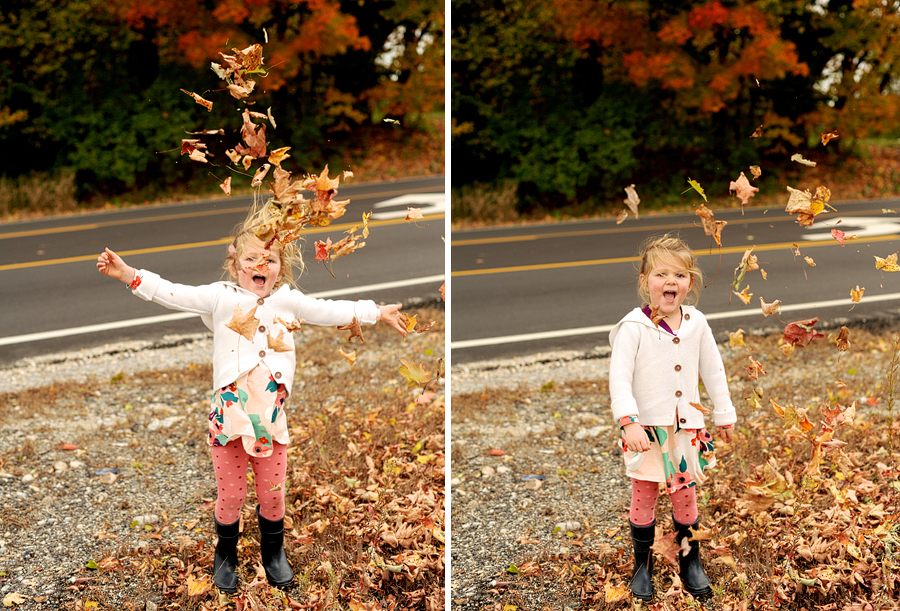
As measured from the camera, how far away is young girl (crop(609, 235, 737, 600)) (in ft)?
9.26

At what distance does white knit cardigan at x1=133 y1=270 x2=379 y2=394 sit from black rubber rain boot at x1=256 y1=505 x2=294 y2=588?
0.68 metres

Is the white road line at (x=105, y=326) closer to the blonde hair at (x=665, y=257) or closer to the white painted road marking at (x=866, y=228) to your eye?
the blonde hair at (x=665, y=257)

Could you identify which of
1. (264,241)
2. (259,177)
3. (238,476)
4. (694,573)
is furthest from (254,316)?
(694,573)

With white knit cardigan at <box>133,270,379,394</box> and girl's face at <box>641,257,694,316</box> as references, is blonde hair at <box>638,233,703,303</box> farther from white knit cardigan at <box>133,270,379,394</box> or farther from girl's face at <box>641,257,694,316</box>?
white knit cardigan at <box>133,270,379,394</box>

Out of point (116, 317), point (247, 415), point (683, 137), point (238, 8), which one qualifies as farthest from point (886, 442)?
point (238, 8)

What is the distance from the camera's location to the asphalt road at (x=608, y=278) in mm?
7148

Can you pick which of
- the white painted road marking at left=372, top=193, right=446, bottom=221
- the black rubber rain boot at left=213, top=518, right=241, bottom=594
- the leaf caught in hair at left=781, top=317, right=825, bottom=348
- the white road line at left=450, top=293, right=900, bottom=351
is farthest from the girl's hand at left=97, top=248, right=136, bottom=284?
the white painted road marking at left=372, top=193, right=446, bottom=221

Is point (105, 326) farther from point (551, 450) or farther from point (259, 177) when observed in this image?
point (259, 177)

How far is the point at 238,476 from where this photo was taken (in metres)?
3.03

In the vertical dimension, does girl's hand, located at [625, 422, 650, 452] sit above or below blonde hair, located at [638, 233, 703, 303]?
below

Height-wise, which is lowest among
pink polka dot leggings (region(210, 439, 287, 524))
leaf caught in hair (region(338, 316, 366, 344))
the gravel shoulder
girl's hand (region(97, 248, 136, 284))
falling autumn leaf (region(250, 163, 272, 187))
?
the gravel shoulder

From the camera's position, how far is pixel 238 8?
12.1 m

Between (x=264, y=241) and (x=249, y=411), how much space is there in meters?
0.68

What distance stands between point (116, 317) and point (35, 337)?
0.72 meters
